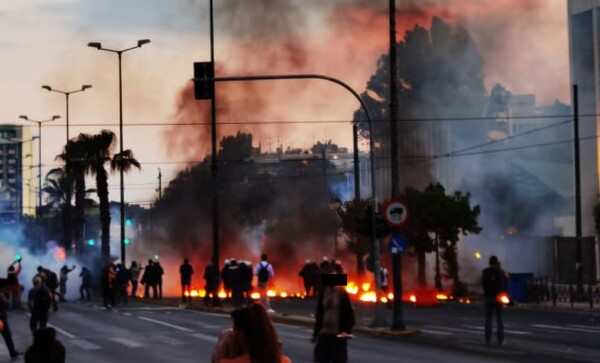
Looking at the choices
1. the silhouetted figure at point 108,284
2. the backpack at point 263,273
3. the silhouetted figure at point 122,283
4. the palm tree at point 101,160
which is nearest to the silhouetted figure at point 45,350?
the backpack at point 263,273

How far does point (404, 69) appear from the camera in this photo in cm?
8794

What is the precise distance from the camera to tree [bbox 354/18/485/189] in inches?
3418

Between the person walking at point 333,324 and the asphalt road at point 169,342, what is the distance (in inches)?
217

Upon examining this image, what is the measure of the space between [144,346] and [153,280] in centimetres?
2708

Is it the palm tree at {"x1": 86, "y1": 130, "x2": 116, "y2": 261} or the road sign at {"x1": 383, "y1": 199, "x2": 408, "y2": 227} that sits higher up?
the palm tree at {"x1": 86, "y1": 130, "x2": 116, "y2": 261}

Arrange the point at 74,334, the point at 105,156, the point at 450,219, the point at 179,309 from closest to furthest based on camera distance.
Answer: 1. the point at 74,334
2. the point at 179,309
3. the point at 450,219
4. the point at 105,156

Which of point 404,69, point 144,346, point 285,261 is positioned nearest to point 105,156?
point 285,261

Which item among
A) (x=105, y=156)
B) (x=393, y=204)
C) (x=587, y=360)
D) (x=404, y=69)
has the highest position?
(x=404, y=69)

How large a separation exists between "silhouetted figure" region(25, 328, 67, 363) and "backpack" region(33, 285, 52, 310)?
19.8 meters

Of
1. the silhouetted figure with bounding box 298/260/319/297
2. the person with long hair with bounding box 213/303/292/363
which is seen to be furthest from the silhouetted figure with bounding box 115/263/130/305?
the person with long hair with bounding box 213/303/292/363

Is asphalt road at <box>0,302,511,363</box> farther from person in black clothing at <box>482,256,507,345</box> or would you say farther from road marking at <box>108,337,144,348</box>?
person in black clothing at <box>482,256,507,345</box>

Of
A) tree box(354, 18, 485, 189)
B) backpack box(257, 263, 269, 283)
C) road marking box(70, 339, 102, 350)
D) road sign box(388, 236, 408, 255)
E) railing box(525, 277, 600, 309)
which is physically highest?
tree box(354, 18, 485, 189)

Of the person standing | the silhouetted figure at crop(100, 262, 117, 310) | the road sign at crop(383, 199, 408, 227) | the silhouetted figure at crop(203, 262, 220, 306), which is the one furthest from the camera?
the silhouetted figure at crop(100, 262, 117, 310)

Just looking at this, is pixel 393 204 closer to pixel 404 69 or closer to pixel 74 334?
pixel 74 334
